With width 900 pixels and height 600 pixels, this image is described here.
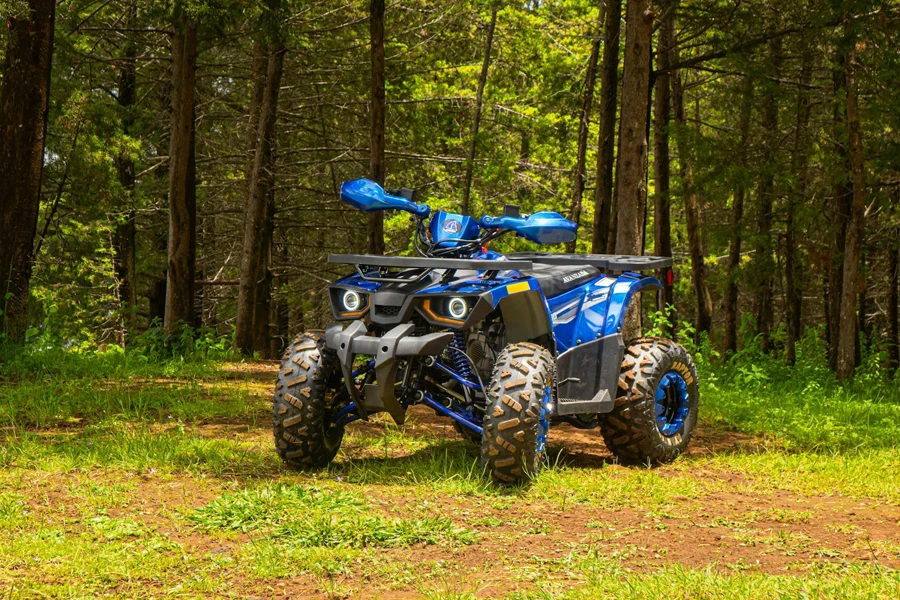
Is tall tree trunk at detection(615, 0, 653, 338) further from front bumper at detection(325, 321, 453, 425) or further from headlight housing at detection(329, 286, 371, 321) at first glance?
front bumper at detection(325, 321, 453, 425)

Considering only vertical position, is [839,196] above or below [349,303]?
above

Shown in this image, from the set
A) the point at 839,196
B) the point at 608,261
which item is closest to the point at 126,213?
the point at 839,196

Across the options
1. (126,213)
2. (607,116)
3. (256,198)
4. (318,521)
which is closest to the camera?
(318,521)

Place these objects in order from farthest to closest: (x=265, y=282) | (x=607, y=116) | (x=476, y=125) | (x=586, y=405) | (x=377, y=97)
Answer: (x=476, y=125) → (x=265, y=282) → (x=377, y=97) → (x=607, y=116) → (x=586, y=405)

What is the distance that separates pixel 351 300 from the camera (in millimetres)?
6184

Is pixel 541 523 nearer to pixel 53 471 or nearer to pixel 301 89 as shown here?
pixel 53 471

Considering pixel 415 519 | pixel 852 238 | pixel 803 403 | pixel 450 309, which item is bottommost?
pixel 415 519

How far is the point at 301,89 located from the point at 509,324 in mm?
16410

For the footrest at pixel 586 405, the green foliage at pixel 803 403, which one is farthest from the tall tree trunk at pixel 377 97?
the footrest at pixel 586 405

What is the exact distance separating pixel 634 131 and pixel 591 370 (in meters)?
4.64

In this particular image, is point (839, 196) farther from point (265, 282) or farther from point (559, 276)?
point (265, 282)

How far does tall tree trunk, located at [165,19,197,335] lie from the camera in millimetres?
14375

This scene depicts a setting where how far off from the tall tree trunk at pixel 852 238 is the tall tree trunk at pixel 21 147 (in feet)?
33.0

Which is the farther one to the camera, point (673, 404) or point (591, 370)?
point (673, 404)
